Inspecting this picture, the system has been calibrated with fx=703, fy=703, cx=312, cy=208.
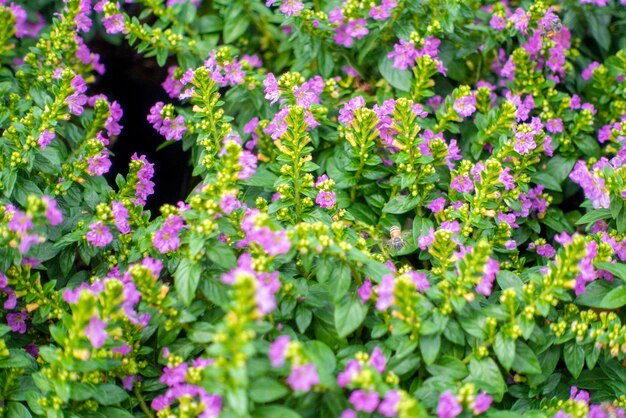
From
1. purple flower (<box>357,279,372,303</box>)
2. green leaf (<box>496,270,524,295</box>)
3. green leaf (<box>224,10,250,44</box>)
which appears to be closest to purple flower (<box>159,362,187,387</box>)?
purple flower (<box>357,279,372,303</box>)

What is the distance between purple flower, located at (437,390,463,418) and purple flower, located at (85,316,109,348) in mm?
1023

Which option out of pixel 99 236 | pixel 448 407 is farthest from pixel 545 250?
pixel 99 236

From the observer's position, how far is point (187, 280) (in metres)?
2.25

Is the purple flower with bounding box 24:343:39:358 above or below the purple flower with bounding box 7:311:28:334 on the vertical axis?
below

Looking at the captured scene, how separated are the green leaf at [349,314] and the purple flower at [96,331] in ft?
2.35

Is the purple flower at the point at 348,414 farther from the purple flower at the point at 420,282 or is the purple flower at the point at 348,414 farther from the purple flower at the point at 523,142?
the purple flower at the point at 523,142

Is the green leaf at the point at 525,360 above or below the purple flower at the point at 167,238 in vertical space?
below

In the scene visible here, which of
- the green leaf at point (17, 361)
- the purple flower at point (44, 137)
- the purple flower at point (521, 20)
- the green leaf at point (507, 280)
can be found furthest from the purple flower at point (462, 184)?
the green leaf at point (17, 361)

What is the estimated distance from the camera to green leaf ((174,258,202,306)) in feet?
7.28

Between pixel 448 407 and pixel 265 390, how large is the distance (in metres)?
0.55

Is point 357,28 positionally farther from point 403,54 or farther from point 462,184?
point 462,184

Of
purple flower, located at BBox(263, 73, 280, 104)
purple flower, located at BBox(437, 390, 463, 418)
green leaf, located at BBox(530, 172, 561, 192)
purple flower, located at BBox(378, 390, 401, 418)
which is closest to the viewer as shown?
purple flower, located at BBox(378, 390, 401, 418)

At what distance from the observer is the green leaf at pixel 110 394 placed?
2285 millimetres

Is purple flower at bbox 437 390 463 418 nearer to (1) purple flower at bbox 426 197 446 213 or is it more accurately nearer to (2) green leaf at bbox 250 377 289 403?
(2) green leaf at bbox 250 377 289 403
